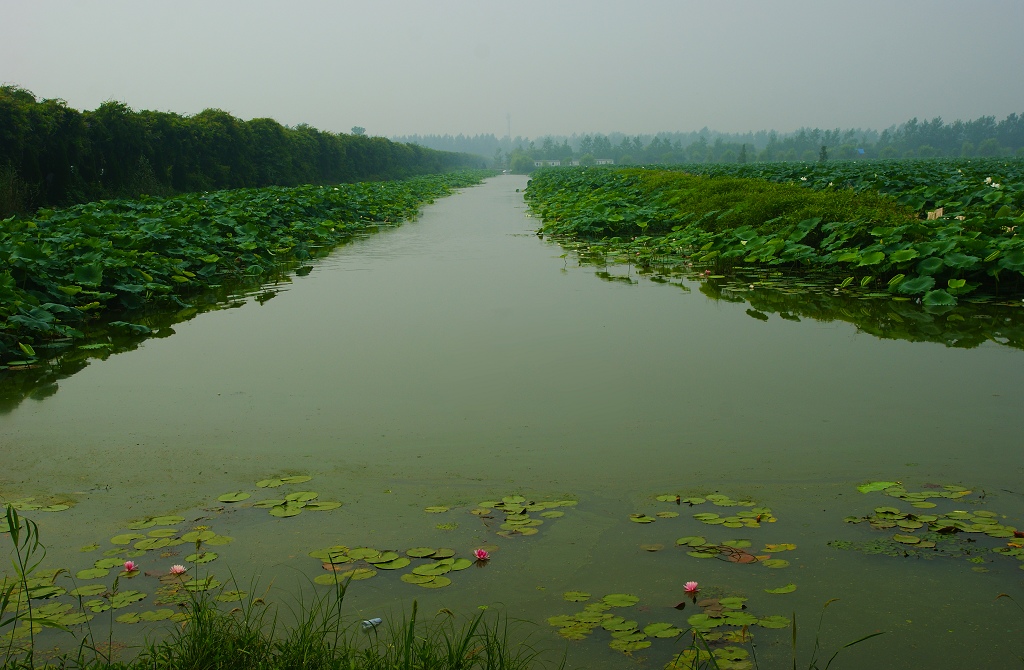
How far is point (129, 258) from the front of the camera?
664cm

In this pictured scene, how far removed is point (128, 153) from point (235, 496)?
1663 centimetres

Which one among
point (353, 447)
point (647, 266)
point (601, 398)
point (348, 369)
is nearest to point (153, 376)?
point (348, 369)

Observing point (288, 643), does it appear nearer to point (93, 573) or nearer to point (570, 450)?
point (93, 573)

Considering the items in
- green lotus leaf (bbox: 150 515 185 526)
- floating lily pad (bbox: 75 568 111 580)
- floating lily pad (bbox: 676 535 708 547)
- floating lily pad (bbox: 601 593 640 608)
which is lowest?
floating lily pad (bbox: 75 568 111 580)

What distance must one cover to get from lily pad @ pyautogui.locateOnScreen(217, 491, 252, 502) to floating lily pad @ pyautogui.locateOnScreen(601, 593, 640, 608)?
141 cm

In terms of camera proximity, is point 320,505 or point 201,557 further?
point 320,505

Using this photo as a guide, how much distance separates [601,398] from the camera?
156 inches

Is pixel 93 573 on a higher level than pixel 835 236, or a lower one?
lower

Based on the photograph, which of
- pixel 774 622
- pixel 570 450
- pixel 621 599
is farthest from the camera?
pixel 570 450

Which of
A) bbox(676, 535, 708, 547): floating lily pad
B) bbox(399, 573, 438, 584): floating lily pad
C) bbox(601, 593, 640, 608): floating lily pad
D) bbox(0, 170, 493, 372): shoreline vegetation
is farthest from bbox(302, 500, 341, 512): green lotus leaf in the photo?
bbox(0, 170, 493, 372): shoreline vegetation

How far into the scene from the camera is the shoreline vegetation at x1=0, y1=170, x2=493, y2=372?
5223 millimetres

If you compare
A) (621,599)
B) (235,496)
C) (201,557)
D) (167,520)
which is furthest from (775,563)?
(167,520)

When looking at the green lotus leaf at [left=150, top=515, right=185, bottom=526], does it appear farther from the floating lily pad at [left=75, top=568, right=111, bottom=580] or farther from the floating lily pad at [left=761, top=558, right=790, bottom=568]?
the floating lily pad at [left=761, top=558, right=790, bottom=568]

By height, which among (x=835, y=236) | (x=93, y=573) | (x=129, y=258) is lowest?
(x=93, y=573)
